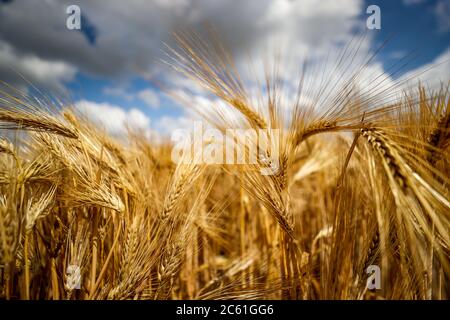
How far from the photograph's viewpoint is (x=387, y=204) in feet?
2.83

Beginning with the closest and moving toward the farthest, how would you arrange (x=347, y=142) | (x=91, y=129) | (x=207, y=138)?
1. (x=207, y=138)
2. (x=91, y=129)
3. (x=347, y=142)

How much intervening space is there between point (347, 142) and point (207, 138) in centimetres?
86

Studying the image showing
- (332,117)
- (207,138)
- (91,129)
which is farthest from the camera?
(91,129)

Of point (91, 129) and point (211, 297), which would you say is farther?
point (91, 129)

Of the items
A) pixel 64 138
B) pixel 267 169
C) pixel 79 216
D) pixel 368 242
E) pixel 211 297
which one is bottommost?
pixel 211 297

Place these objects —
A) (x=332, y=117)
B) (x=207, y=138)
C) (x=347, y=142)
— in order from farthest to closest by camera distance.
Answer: (x=347, y=142)
(x=207, y=138)
(x=332, y=117)

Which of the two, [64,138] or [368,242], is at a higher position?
[64,138]

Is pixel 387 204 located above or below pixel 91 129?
Result: below
